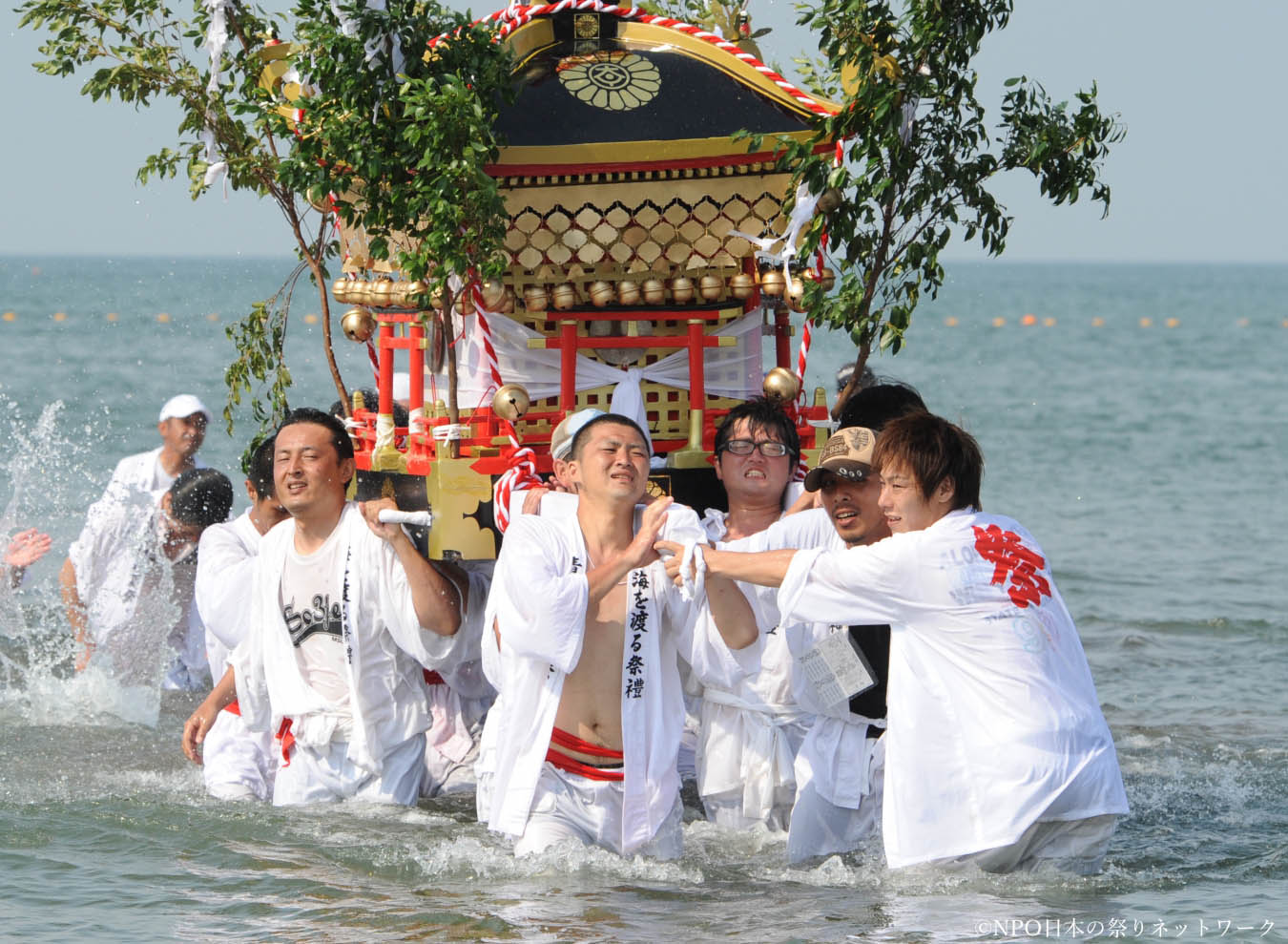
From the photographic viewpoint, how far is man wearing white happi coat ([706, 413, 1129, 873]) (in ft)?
16.6

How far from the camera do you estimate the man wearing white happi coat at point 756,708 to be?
6.25m

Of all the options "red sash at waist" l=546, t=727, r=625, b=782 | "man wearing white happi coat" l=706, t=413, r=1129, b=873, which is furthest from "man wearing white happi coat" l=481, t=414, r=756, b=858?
"man wearing white happi coat" l=706, t=413, r=1129, b=873

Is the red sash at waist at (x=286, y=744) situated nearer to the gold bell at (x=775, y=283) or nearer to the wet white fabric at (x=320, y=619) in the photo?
the wet white fabric at (x=320, y=619)

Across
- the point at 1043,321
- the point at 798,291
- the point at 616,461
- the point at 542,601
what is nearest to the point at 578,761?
the point at 542,601

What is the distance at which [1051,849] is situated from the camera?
5.25 m

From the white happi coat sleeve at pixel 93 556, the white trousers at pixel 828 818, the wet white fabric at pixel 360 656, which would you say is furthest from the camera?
the white happi coat sleeve at pixel 93 556

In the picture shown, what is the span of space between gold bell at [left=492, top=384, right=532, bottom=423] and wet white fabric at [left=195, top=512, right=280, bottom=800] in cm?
112

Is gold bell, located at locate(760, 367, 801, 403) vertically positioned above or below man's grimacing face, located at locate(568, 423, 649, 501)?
above

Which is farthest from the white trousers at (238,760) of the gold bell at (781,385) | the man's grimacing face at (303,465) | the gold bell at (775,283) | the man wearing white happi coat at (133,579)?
the gold bell at (775,283)

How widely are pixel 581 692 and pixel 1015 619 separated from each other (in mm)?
1412

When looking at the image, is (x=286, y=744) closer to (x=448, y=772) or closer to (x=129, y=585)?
(x=448, y=772)

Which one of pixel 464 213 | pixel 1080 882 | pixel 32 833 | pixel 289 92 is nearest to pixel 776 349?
pixel 464 213

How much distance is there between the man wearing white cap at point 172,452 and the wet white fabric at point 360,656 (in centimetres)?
325

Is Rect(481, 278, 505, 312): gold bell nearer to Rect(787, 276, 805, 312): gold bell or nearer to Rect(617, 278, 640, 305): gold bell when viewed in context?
Rect(617, 278, 640, 305): gold bell
